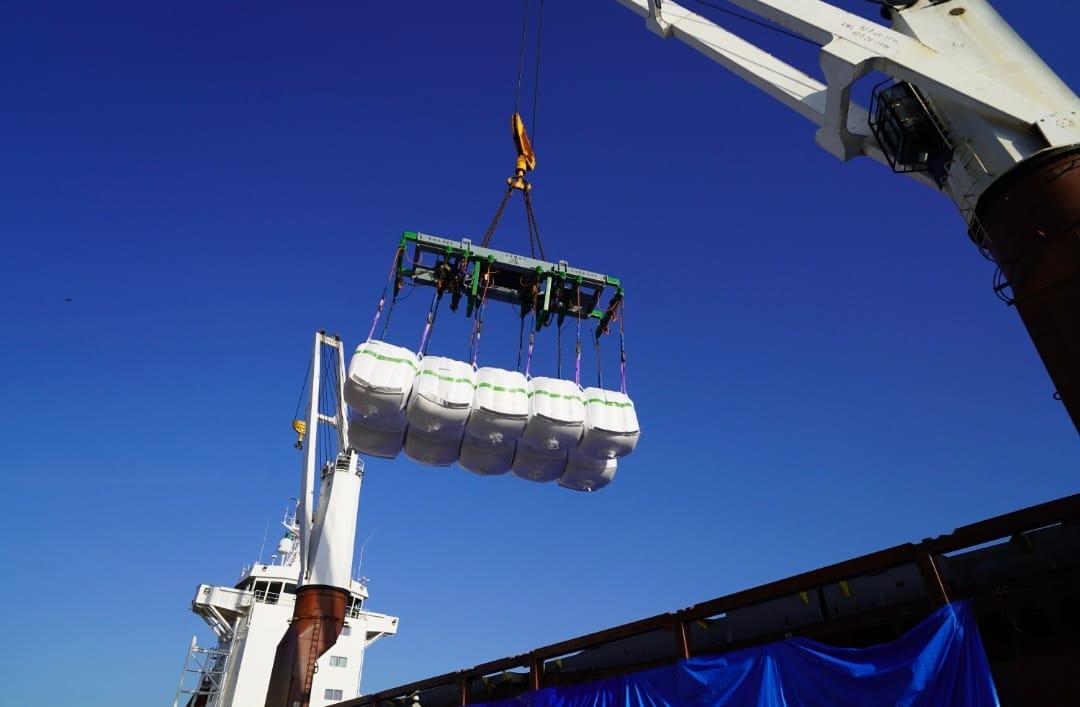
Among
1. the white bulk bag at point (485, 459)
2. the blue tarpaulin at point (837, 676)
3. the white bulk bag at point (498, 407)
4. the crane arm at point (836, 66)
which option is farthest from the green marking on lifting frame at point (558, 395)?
the crane arm at point (836, 66)

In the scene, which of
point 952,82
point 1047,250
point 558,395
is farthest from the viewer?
point 558,395

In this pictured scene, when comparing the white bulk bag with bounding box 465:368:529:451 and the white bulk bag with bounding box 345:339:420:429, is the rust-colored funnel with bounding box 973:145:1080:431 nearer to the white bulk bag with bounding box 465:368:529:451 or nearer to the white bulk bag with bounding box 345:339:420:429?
the white bulk bag with bounding box 465:368:529:451

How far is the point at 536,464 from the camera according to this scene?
13344mm

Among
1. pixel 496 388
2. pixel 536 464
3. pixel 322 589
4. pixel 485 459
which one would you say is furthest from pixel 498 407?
pixel 322 589

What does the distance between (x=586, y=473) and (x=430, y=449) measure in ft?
9.92

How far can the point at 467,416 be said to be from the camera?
1212 cm

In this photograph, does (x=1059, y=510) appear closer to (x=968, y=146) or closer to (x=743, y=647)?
(x=743, y=647)

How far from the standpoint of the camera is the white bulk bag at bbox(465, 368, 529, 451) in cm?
1201

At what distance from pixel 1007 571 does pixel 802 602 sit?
2.00m

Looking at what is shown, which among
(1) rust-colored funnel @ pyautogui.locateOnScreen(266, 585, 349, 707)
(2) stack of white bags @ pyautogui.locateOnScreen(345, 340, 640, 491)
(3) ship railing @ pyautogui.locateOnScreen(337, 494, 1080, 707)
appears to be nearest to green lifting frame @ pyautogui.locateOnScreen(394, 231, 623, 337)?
(2) stack of white bags @ pyautogui.locateOnScreen(345, 340, 640, 491)

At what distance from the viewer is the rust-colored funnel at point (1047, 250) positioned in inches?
269

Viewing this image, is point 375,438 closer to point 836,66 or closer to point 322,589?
point 836,66

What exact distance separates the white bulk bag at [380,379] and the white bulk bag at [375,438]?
0.51 m

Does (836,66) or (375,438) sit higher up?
(836,66)
